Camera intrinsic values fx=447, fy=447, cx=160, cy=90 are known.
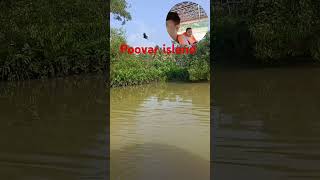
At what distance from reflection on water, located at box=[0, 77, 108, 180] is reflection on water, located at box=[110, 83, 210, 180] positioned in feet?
0.49

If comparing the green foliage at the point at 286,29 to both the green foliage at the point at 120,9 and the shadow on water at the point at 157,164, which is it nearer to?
the green foliage at the point at 120,9

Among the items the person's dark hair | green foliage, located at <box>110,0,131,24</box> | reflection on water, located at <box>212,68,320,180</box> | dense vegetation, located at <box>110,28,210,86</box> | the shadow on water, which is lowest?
the shadow on water

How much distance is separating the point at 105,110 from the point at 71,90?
6.22ft

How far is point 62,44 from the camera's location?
8.40 meters

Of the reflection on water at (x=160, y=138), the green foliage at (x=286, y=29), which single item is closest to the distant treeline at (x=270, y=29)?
the green foliage at (x=286, y=29)

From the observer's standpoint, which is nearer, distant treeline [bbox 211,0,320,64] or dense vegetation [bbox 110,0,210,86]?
distant treeline [bbox 211,0,320,64]

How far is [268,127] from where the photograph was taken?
4.12 m

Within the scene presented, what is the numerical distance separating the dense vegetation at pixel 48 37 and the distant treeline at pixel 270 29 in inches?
97.1

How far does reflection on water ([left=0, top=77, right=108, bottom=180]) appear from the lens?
301 centimetres

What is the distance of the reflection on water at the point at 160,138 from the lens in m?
2.95

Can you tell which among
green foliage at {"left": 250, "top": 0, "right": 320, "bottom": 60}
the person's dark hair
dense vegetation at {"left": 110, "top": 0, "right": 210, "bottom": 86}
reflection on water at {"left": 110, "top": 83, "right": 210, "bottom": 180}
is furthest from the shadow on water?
dense vegetation at {"left": 110, "top": 0, "right": 210, "bottom": 86}

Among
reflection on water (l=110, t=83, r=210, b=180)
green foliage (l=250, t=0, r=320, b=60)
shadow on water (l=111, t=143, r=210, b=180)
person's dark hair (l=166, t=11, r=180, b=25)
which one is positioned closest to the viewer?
shadow on water (l=111, t=143, r=210, b=180)

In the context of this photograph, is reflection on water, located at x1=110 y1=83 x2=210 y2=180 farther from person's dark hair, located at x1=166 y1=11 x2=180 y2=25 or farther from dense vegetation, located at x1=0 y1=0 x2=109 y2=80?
dense vegetation, located at x1=0 y1=0 x2=109 y2=80

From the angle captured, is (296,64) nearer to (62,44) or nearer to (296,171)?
(62,44)
